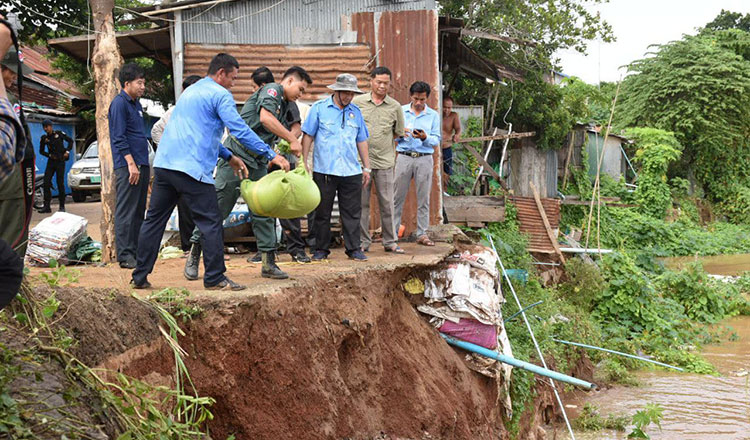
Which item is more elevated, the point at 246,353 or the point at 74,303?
the point at 74,303

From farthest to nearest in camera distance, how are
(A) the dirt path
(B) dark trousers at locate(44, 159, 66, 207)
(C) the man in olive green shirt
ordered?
(B) dark trousers at locate(44, 159, 66, 207) < (C) the man in olive green shirt < (A) the dirt path

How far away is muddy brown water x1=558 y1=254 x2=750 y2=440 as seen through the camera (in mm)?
8547

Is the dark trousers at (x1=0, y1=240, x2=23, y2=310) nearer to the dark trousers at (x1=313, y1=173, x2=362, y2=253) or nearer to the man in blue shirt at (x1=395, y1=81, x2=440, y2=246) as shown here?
the dark trousers at (x1=313, y1=173, x2=362, y2=253)

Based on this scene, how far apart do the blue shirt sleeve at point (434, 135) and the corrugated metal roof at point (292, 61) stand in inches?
69.2

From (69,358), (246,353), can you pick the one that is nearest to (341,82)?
(246,353)

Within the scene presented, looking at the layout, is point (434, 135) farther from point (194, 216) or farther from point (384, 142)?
point (194, 216)

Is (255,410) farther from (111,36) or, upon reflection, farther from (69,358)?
(111,36)

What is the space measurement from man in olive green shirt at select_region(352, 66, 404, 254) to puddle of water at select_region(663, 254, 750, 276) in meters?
12.1

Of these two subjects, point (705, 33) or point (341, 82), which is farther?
point (705, 33)

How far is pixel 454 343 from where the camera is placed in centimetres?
718

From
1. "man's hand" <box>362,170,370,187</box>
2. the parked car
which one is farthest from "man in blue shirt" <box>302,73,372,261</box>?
the parked car

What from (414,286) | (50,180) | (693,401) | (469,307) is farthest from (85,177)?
(693,401)

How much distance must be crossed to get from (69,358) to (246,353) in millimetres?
1390

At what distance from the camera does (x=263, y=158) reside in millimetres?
6137
